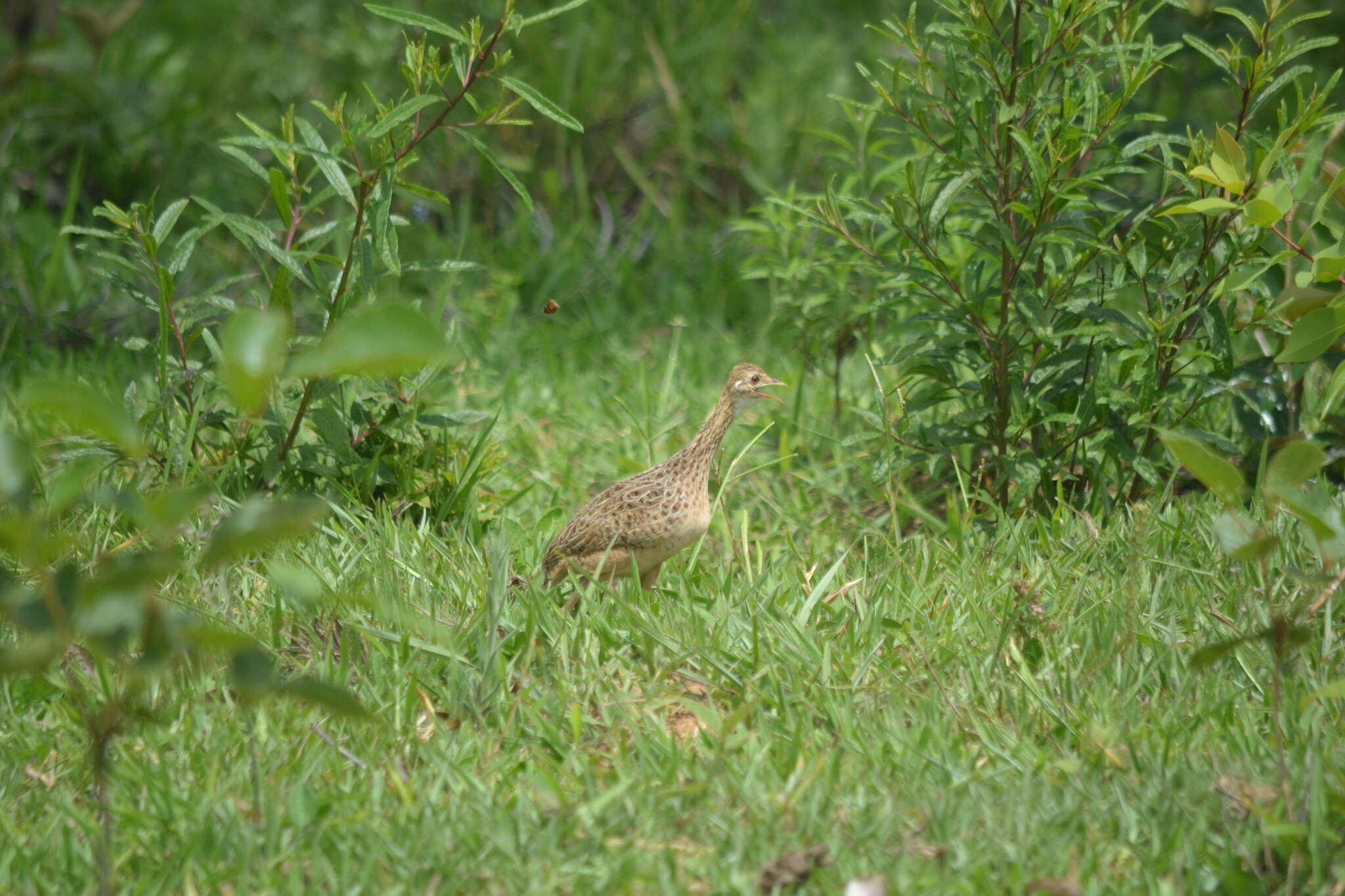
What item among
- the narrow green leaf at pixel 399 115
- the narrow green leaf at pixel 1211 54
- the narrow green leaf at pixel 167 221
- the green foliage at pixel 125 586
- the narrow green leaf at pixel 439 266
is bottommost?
the narrow green leaf at pixel 439 266

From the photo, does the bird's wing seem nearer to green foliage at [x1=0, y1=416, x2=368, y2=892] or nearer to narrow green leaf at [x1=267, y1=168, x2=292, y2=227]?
narrow green leaf at [x1=267, y1=168, x2=292, y2=227]

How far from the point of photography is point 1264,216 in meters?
3.30

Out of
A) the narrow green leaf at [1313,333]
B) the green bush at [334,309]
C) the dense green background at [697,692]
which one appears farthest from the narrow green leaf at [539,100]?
the narrow green leaf at [1313,333]

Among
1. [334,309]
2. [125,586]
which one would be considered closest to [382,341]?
[125,586]

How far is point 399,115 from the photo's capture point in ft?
11.4

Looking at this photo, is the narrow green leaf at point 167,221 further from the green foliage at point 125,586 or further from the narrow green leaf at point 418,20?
the green foliage at point 125,586

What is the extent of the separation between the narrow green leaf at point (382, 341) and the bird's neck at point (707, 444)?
91.8 inches

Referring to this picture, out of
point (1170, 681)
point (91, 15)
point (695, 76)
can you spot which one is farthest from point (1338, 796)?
point (91, 15)

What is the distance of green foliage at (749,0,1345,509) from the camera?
144 inches

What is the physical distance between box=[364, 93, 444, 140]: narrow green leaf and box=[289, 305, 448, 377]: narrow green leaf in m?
1.85

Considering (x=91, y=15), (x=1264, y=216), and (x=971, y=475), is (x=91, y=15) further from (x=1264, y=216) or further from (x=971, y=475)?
(x=1264, y=216)

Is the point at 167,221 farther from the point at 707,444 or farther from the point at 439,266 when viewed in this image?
the point at 707,444

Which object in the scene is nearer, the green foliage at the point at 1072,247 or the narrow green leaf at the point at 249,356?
the narrow green leaf at the point at 249,356

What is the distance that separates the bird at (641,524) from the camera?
3787 millimetres
